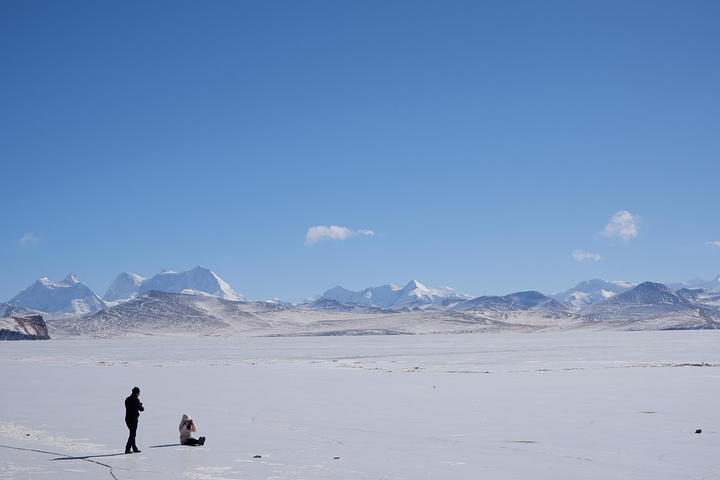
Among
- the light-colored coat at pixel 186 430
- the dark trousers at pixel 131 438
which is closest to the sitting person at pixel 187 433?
the light-colored coat at pixel 186 430

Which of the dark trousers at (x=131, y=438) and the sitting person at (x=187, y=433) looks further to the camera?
the sitting person at (x=187, y=433)

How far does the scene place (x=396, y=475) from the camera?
11430mm

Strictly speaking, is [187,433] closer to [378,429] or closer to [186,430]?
[186,430]

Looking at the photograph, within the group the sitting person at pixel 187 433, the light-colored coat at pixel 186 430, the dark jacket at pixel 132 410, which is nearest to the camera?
the dark jacket at pixel 132 410

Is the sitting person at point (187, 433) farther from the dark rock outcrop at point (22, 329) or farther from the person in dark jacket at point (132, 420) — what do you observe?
the dark rock outcrop at point (22, 329)

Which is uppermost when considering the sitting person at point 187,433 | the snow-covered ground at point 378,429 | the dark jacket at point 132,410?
the dark jacket at point 132,410

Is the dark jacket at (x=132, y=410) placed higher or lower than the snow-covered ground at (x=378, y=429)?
higher

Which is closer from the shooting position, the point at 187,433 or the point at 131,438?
the point at 131,438

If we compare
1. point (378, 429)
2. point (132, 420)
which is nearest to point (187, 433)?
point (132, 420)

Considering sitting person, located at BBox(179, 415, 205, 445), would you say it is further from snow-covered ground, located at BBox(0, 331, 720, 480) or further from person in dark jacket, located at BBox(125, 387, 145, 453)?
person in dark jacket, located at BBox(125, 387, 145, 453)

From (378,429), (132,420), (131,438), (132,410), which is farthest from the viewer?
(378,429)

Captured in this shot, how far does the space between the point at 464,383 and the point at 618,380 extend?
636 centimetres

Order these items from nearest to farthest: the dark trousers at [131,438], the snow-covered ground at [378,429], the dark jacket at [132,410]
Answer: the snow-covered ground at [378,429]
the dark trousers at [131,438]
the dark jacket at [132,410]

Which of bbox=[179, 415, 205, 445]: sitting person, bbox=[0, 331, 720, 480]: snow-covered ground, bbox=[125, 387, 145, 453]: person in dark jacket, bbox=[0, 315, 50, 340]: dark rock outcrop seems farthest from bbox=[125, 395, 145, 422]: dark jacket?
bbox=[0, 315, 50, 340]: dark rock outcrop
